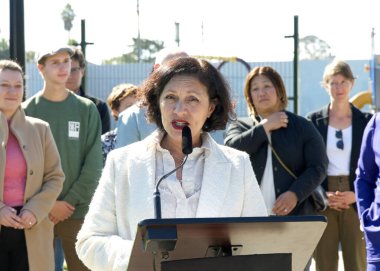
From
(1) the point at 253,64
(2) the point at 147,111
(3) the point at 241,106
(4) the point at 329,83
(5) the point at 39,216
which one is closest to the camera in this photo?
(2) the point at 147,111

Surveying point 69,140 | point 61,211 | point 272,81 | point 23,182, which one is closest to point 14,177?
point 23,182

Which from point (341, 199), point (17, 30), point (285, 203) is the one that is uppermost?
point (17, 30)

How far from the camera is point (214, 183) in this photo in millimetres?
3621

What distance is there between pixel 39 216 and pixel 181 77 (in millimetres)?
2949

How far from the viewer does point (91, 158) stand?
730 centimetres

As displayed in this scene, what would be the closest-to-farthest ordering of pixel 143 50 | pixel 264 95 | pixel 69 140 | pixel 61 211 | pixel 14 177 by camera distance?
pixel 14 177 < pixel 264 95 < pixel 61 211 < pixel 69 140 < pixel 143 50

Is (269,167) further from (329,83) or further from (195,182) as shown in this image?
(195,182)

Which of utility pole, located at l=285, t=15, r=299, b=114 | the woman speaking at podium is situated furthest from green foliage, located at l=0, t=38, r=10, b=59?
utility pole, located at l=285, t=15, r=299, b=114

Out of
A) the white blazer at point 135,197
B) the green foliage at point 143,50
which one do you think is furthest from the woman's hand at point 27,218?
the green foliage at point 143,50

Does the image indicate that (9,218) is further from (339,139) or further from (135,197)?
(339,139)

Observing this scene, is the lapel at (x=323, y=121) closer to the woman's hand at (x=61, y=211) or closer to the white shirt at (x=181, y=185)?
the woman's hand at (x=61, y=211)

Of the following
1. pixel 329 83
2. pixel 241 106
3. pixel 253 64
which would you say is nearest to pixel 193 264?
pixel 329 83

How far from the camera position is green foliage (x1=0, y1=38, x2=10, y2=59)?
303 inches

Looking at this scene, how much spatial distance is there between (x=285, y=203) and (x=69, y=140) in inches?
75.2
